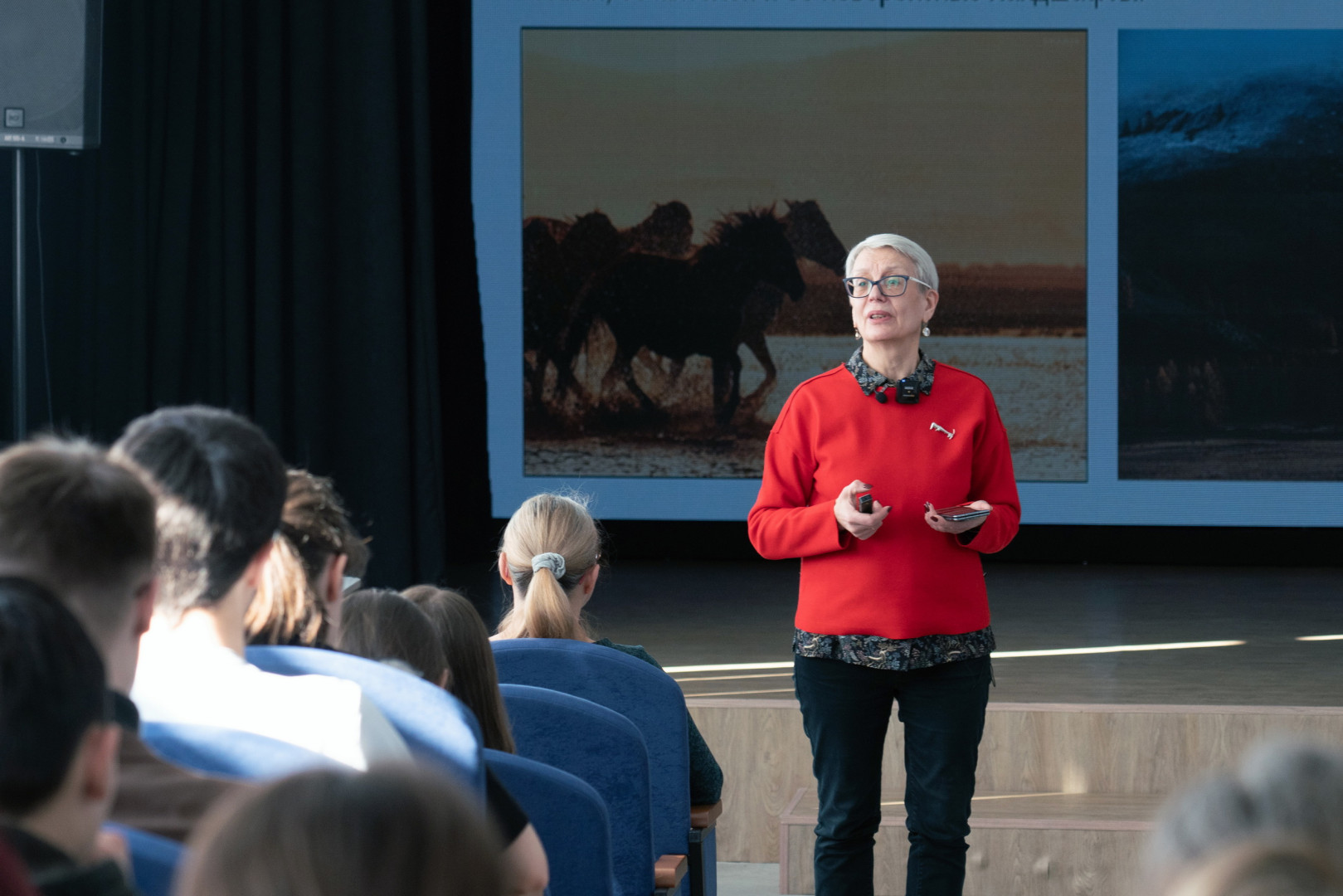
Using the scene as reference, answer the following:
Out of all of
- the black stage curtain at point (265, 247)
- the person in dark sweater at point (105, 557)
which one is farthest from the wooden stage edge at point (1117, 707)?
the person in dark sweater at point (105, 557)

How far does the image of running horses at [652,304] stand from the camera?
6434 millimetres

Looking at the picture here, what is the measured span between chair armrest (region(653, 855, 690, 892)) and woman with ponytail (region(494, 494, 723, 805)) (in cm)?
21

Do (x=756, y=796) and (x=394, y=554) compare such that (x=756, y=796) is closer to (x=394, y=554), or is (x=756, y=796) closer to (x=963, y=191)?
(x=394, y=554)

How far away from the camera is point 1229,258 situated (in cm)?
629

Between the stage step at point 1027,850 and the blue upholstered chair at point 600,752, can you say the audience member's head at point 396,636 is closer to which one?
the blue upholstered chair at point 600,752

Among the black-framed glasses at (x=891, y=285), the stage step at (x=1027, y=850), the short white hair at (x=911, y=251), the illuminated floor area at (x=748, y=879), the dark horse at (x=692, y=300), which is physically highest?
the dark horse at (x=692, y=300)

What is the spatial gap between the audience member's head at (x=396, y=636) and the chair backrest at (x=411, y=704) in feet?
0.90

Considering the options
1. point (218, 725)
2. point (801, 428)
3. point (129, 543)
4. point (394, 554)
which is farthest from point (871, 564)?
point (394, 554)

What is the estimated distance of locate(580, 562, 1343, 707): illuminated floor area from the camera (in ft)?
12.4

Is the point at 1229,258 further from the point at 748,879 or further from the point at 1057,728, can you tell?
the point at 748,879

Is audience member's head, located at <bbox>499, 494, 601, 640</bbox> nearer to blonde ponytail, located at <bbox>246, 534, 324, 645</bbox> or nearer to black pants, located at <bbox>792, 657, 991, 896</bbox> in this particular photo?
black pants, located at <bbox>792, 657, 991, 896</bbox>

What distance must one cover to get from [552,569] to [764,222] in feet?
14.5

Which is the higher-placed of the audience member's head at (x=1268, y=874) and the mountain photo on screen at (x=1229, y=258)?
the mountain photo on screen at (x=1229, y=258)

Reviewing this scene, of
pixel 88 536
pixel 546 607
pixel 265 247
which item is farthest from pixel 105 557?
pixel 265 247
